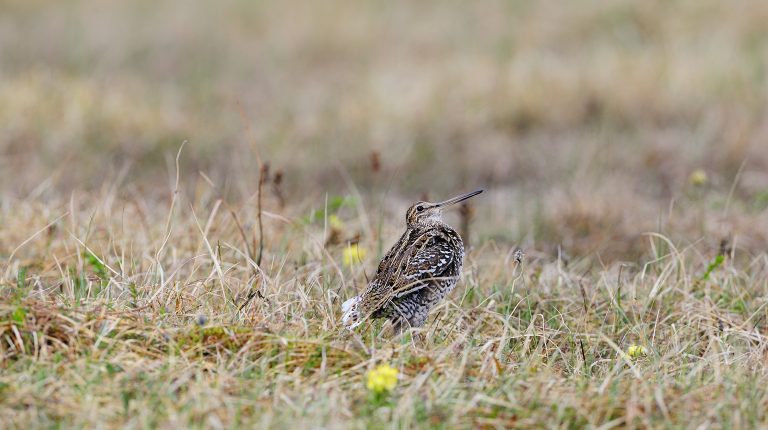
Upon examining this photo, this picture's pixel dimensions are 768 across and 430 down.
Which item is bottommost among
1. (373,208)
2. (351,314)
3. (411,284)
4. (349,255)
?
(373,208)

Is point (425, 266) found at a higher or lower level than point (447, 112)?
higher

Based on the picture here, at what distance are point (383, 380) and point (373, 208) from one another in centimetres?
407

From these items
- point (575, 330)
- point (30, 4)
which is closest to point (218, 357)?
point (575, 330)

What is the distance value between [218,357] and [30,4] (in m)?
11.9

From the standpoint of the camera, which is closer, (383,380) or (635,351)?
(383,380)

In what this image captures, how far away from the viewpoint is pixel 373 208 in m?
7.67

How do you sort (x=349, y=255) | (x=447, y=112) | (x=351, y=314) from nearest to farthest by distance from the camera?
(x=351, y=314) → (x=349, y=255) → (x=447, y=112)

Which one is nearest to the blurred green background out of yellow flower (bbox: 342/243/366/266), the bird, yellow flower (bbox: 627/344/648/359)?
yellow flower (bbox: 342/243/366/266)

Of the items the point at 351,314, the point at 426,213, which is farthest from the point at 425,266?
the point at 426,213

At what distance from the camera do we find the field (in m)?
3.80

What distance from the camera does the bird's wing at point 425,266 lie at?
4535 millimetres

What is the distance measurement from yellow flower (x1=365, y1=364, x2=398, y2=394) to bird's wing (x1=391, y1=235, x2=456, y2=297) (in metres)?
0.85

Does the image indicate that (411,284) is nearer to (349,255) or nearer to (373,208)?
(349,255)

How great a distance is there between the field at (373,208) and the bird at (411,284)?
0.12m
